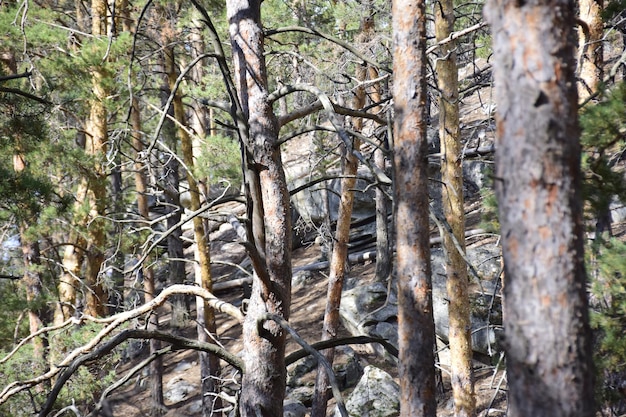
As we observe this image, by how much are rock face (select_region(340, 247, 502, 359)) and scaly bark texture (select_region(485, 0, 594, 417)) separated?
7.85m

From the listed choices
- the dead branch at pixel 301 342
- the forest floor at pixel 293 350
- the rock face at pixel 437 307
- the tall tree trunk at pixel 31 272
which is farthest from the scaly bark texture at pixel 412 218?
the tall tree trunk at pixel 31 272

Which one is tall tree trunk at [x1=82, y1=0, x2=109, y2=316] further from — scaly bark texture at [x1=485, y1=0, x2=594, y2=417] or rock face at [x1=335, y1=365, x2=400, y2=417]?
scaly bark texture at [x1=485, y1=0, x2=594, y2=417]

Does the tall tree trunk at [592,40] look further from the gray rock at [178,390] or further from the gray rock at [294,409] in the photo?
the gray rock at [178,390]

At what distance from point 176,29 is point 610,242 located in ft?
29.0

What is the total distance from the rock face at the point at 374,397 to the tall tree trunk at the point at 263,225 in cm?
573

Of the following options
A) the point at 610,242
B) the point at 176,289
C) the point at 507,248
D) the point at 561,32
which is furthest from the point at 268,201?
the point at 610,242

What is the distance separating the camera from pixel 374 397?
9.80m

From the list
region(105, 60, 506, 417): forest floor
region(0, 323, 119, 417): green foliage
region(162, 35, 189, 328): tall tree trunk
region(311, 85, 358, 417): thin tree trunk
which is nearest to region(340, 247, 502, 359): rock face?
region(105, 60, 506, 417): forest floor

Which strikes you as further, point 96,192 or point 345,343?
point 96,192

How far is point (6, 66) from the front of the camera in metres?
9.91

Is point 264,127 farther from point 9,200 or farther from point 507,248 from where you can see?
point 9,200

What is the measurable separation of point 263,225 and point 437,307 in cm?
785

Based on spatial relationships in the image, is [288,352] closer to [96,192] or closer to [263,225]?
[96,192]

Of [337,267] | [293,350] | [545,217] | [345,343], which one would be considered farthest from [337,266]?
[545,217]
